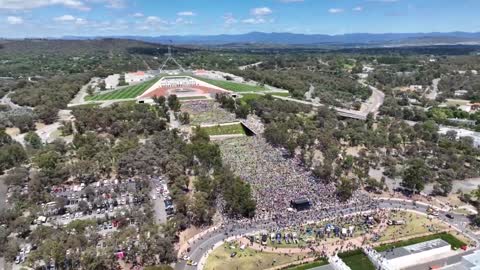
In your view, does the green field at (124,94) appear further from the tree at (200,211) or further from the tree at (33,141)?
the tree at (200,211)

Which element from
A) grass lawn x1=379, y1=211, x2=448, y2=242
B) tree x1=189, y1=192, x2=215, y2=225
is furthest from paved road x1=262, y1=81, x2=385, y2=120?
tree x1=189, y1=192, x2=215, y2=225

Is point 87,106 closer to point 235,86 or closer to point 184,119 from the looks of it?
point 184,119

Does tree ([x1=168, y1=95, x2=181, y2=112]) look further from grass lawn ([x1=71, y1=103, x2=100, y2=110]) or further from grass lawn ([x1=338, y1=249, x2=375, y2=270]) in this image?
grass lawn ([x1=338, y1=249, x2=375, y2=270])

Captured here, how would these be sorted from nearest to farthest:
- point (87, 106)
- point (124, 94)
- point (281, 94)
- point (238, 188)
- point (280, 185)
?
1. point (238, 188)
2. point (280, 185)
3. point (87, 106)
4. point (124, 94)
5. point (281, 94)

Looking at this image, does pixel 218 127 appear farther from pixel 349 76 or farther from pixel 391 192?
pixel 349 76

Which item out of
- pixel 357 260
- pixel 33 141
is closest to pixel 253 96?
pixel 33 141

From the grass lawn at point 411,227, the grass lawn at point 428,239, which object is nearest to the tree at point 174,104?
the grass lawn at point 411,227
